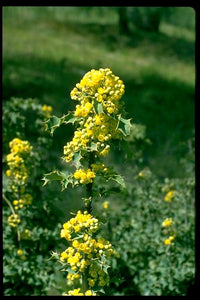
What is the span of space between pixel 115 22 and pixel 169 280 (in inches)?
407

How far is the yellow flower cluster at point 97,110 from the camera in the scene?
2818 millimetres

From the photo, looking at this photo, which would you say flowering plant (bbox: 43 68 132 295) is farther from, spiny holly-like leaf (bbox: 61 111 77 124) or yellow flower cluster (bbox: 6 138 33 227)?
yellow flower cluster (bbox: 6 138 33 227)

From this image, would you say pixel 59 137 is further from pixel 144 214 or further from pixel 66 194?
pixel 144 214

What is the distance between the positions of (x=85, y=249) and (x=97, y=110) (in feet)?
2.20

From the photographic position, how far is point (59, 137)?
8789 mm

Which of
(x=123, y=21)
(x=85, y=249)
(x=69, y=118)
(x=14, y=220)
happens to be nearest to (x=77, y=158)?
(x=69, y=118)

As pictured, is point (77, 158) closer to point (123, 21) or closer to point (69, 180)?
point (69, 180)

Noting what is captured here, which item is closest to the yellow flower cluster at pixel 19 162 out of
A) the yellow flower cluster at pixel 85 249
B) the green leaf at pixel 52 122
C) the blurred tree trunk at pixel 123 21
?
the green leaf at pixel 52 122

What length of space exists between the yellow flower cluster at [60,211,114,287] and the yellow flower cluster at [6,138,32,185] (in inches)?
61.2

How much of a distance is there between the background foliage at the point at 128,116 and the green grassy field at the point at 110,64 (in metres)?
0.02

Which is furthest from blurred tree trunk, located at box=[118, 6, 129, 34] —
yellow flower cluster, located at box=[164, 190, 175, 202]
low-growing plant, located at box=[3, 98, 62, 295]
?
yellow flower cluster, located at box=[164, 190, 175, 202]

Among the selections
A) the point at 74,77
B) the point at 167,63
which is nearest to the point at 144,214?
the point at 74,77

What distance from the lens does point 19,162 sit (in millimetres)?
4406

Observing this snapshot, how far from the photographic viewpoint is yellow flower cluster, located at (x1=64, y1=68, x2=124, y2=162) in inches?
111
